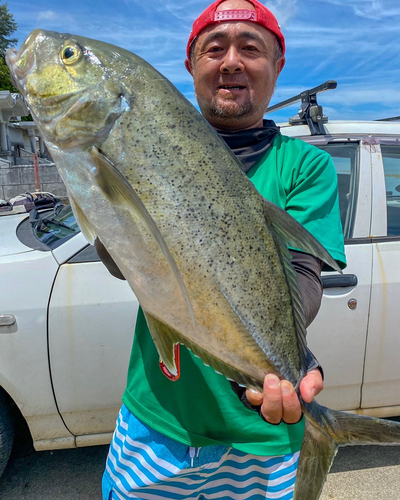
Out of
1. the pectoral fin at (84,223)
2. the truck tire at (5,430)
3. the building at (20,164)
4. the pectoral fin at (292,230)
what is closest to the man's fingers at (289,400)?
the pectoral fin at (292,230)

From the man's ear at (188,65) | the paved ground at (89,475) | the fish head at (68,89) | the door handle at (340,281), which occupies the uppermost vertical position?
the man's ear at (188,65)

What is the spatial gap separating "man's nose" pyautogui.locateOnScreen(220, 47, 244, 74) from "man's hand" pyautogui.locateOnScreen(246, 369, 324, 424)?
1.17 metres

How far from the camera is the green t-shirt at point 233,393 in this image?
1.61 m

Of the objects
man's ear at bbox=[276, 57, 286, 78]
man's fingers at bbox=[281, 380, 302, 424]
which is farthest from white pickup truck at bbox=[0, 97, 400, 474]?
man's fingers at bbox=[281, 380, 302, 424]

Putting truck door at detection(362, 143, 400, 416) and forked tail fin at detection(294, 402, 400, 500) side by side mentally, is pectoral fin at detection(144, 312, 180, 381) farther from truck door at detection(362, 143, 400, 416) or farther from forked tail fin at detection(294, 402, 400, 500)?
truck door at detection(362, 143, 400, 416)

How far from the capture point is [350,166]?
109 inches

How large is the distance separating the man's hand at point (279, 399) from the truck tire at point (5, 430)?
1.83m

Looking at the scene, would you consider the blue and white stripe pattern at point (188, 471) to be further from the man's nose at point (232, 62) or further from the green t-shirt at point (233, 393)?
the man's nose at point (232, 62)

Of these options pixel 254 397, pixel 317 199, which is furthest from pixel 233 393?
pixel 317 199

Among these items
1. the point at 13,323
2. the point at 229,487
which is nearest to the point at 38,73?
the point at 13,323

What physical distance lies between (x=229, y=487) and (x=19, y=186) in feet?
46.7

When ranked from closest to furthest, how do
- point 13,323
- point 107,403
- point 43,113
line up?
point 43,113 < point 13,323 < point 107,403

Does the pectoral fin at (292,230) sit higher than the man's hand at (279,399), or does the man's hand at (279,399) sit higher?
the pectoral fin at (292,230)

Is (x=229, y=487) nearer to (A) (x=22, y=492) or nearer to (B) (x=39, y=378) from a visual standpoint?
(B) (x=39, y=378)
